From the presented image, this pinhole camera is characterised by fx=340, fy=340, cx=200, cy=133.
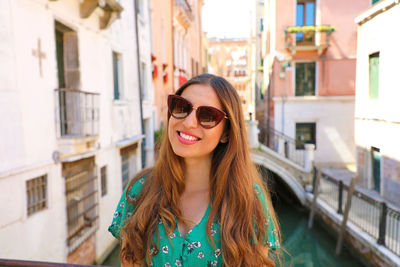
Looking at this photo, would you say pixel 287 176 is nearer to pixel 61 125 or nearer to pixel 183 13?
pixel 61 125

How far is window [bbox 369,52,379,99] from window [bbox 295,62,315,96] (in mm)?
5534

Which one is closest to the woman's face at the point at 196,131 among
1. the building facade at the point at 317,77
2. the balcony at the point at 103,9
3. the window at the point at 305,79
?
the balcony at the point at 103,9

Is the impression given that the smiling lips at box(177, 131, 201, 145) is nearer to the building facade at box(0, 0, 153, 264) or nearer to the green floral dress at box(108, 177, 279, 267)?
the green floral dress at box(108, 177, 279, 267)

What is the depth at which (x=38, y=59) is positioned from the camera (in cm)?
509

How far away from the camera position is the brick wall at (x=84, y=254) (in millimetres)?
6364

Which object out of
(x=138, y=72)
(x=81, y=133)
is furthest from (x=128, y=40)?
(x=81, y=133)

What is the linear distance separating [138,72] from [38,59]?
5424mm

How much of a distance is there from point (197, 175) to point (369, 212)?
8121mm

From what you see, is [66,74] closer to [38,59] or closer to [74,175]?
[38,59]

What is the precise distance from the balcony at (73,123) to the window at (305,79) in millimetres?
11124

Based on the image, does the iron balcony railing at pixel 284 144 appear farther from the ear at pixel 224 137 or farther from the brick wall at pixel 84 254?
the ear at pixel 224 137

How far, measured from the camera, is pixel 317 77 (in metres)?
15.4

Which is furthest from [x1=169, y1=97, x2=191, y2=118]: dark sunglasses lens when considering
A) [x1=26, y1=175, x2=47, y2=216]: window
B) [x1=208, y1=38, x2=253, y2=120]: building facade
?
[x1=208, y1=38, x2=253, y2=120]: building facade

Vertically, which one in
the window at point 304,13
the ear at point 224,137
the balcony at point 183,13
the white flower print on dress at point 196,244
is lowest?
the white flower print on dress at point 196,244
